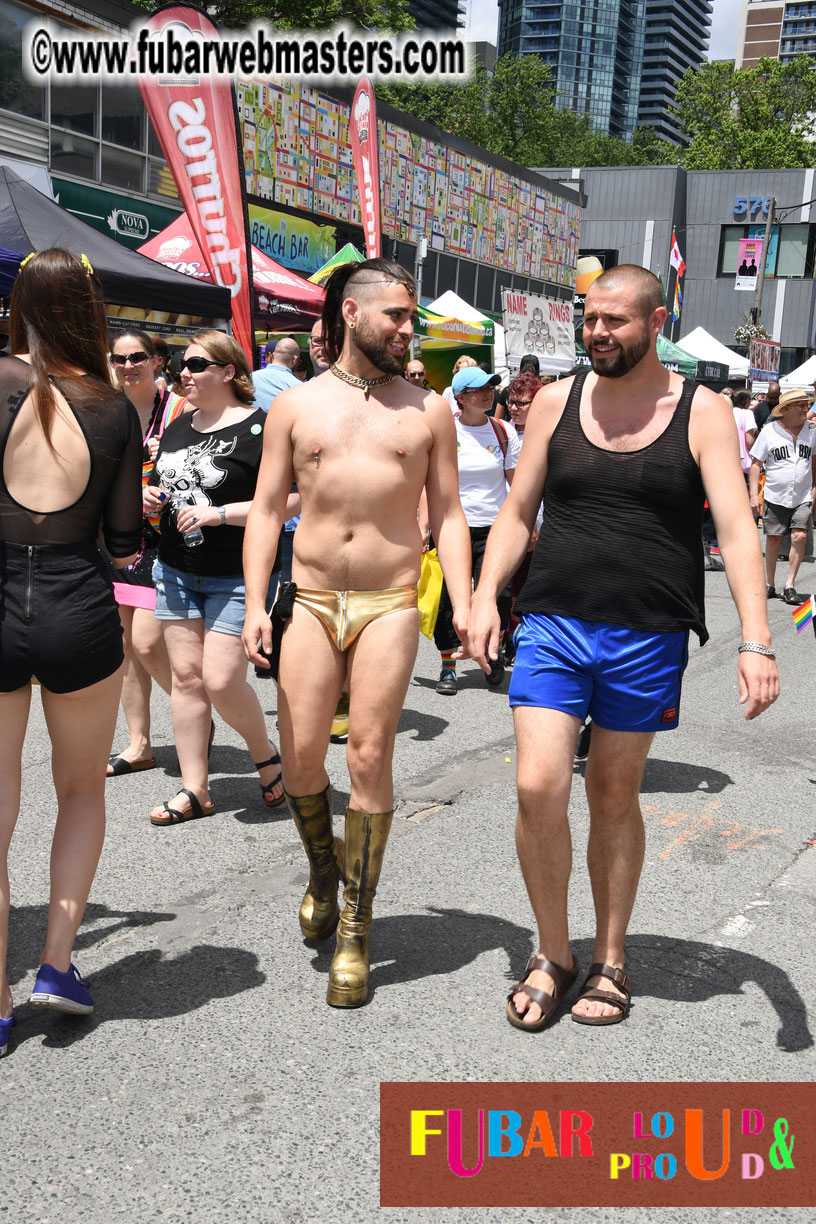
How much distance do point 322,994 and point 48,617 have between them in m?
1.35

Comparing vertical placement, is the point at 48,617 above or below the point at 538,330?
above

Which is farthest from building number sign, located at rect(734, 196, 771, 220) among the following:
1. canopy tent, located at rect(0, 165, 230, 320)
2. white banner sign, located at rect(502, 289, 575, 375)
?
canopy tent, located at rect(0, 165, 230, 320)

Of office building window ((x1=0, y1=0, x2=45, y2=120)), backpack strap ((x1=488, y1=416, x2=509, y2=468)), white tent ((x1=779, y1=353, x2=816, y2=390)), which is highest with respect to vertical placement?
office building window ((x1=0, y1=0, x2=45, y2=120))

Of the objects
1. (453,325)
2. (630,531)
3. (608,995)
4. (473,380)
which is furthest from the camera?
(453,325)

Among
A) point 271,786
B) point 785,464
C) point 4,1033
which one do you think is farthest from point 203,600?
point 785,464

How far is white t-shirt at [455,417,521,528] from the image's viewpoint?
7812mm

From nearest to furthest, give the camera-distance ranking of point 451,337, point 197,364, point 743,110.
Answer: point 197,364, point 451,337, point 743,110

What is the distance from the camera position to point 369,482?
3.40 metres

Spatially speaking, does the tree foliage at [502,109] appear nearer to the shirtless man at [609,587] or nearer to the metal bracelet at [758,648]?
the shirtless man at [609,587]

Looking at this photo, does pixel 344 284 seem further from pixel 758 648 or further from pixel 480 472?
pixel 480 472

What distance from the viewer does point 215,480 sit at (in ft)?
16.0

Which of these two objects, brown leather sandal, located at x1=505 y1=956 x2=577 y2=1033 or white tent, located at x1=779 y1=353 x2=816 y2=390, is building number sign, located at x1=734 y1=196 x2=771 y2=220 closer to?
white tent, located at x1=779 y1=353 x2=816 y2=390

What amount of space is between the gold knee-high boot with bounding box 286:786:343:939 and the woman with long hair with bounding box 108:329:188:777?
1.88m

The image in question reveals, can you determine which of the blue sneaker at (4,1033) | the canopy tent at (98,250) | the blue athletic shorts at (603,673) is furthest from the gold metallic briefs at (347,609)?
the canopy tent at (98,250)
